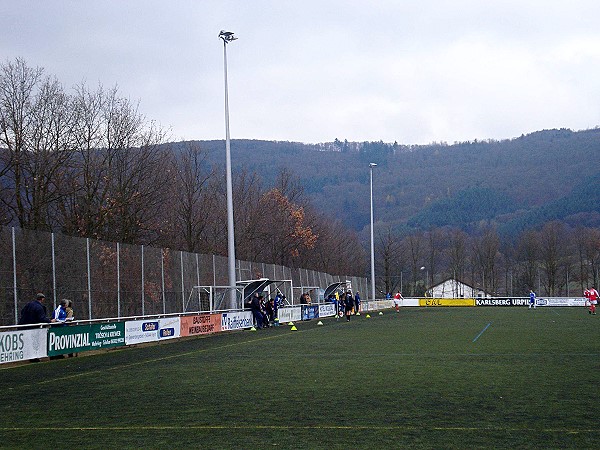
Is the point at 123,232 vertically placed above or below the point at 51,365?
above

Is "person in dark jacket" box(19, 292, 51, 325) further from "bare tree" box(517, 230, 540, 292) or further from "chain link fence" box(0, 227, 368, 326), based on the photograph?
"bare tree" box(517, 230, 540, 292)

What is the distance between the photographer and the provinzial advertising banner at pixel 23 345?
21.7 metres

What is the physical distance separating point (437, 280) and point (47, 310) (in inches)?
5935

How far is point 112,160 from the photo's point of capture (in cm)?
4944

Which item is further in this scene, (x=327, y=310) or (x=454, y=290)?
(x=454, y=290)

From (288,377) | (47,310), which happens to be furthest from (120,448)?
(47,310)

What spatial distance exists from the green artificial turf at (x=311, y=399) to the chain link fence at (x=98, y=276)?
310cm

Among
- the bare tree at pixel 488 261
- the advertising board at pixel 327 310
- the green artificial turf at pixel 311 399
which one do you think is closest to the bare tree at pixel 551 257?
the bare tree at pixel 488 261

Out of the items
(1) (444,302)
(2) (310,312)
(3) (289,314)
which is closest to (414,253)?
(1) (444,302)

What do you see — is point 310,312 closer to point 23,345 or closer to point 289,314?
point 289,314

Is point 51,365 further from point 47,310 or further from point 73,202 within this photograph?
point 73,202

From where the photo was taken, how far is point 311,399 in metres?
13.9

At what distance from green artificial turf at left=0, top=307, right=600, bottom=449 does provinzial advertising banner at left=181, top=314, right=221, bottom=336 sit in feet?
26.8

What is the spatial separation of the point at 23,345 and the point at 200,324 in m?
13.1
